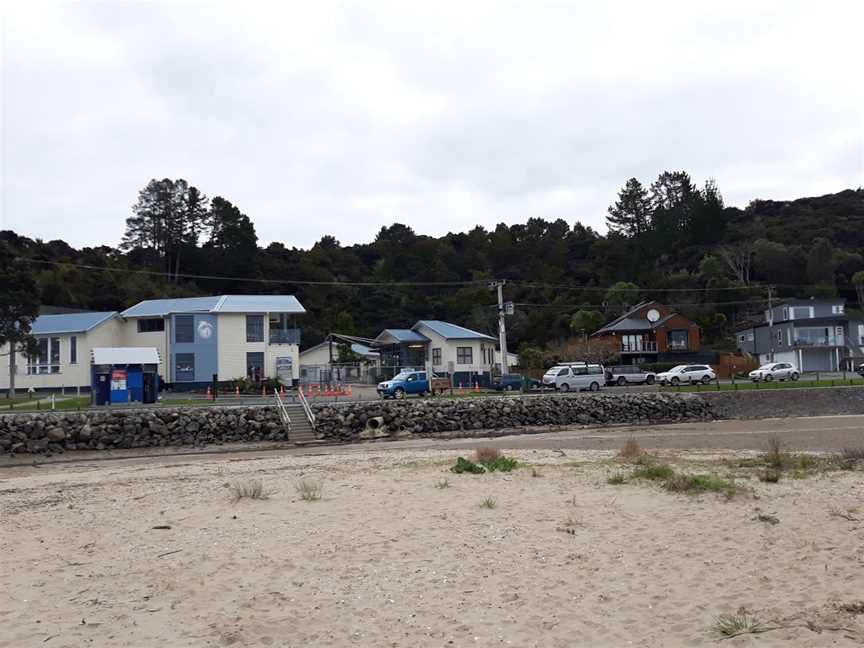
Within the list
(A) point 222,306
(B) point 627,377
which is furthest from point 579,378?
(A) point 222,306

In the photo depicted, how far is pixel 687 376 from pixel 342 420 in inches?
1154

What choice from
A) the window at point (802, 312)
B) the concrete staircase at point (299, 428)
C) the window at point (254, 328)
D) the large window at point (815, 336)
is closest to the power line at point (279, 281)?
the window at point (254, 328)

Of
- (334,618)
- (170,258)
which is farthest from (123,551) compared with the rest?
(170,258)

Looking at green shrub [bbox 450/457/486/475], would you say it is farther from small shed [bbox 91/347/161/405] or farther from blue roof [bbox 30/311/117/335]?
blue roof [bbox 30/311/117/335]

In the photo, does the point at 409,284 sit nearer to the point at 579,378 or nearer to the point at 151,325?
the point at 151,325

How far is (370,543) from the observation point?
35.3 ft

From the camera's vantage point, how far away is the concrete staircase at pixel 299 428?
35.2m

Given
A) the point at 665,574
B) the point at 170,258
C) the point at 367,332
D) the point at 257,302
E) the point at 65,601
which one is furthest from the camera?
the point at 170,258

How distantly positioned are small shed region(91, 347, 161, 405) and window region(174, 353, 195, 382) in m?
14.5

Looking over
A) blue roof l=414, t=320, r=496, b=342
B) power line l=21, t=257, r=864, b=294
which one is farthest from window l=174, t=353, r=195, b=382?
power line l=21, t=257, r=864, b=294

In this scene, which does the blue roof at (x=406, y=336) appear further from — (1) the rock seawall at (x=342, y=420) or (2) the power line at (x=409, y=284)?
(1) the rock seawall at (x=342, y=420)

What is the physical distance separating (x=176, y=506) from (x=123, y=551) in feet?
11.6

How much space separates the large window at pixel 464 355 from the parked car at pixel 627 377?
12.8 meters

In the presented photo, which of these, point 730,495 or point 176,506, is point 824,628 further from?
point 176,506
